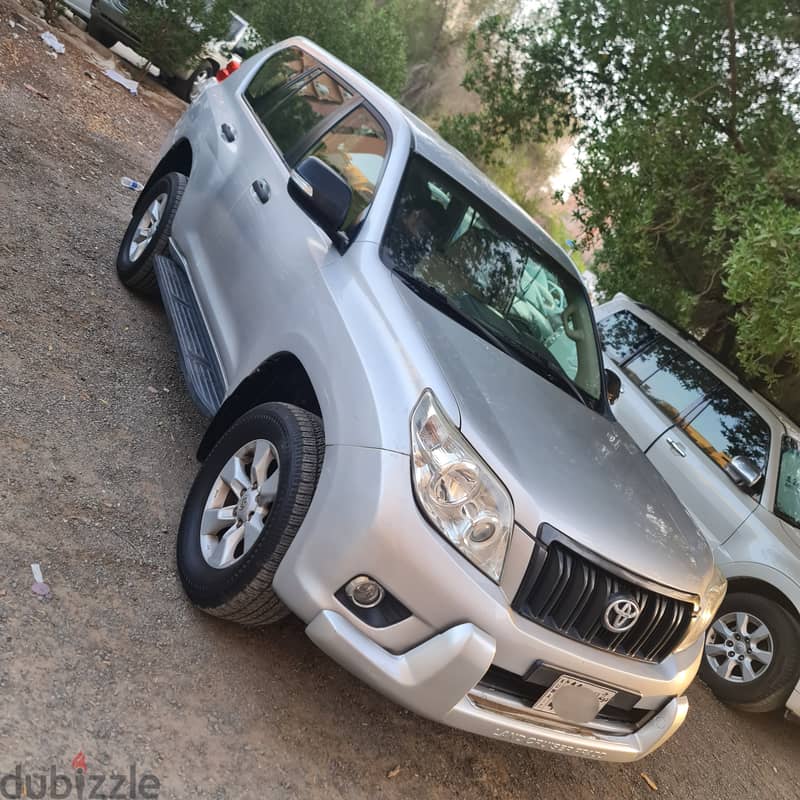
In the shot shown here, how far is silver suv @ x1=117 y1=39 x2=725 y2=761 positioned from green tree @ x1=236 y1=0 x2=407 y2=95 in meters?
10.1

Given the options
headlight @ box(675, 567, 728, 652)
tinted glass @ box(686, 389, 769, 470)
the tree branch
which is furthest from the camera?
the tree branch

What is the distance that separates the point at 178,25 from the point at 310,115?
788 centimetres

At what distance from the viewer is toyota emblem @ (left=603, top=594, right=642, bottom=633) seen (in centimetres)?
274

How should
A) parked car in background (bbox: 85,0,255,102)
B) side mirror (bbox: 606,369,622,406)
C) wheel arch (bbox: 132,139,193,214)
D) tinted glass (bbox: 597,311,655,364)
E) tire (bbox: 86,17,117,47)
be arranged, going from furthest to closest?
tire (bbox: 86,17,117,47) → parked car in background (bbox: 85,0,255,102) → tinted glass (bbox: 597,311,655,364) → wheel arch (bbox: 132,139,193,214) → side mirror (bbox: 606,369,622,406)

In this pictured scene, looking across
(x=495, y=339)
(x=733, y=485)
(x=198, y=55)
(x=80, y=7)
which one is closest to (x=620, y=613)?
(x=495, y=339)

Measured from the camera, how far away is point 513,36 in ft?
30.5

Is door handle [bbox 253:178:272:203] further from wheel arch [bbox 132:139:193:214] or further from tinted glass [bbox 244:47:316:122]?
wheel arch [bbox 132:139:193:214]

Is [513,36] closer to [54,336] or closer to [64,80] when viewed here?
[64,80]

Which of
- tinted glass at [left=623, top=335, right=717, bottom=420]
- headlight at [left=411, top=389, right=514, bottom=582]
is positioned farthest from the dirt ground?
tinted glass at [left=623, top=335, right=717, bottom=420]

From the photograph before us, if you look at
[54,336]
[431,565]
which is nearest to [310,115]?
[54,336]

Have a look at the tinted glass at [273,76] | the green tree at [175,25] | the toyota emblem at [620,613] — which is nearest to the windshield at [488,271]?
the toyota emblem at [620,613]

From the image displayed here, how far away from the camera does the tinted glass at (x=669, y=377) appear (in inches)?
228

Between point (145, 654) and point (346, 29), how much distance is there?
41.8 ft

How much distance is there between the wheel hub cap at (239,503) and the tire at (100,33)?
10.7 metres
